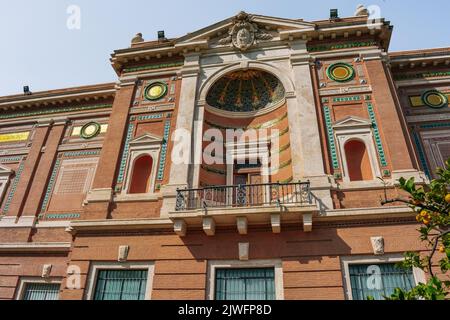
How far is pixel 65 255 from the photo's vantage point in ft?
40.3

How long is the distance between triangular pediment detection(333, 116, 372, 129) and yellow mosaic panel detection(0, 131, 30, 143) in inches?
539

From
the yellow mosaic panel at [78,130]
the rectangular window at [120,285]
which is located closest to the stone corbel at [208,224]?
the rectangular window at [120,285]

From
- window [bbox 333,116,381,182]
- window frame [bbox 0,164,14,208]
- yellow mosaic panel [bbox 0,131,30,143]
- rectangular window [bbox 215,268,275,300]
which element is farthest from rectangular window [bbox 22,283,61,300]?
window [bbox 333,116,381,182]

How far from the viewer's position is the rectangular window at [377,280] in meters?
8.77

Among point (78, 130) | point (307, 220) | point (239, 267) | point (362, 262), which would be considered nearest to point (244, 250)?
point (239, 267)

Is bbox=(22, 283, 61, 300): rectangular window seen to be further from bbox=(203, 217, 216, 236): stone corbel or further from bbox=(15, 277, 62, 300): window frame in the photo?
bbox=(203, 217, 216, 236): stone corbel

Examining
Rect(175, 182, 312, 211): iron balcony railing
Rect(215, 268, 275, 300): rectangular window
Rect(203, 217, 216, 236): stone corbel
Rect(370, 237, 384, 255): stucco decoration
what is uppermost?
Rect(175, 182, 312, 211): iron balcony railing

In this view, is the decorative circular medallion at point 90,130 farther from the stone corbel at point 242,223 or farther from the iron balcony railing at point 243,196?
the stone corbel at point 242,223

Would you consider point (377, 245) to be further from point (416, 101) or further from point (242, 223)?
point (416, 101)

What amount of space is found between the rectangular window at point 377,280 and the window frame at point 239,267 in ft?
6.08

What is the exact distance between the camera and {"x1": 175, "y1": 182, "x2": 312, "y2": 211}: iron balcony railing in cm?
1012

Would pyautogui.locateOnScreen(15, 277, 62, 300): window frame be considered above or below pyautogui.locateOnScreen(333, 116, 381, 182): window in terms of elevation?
below
